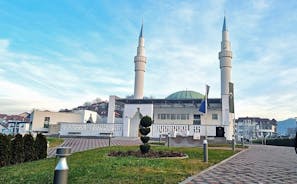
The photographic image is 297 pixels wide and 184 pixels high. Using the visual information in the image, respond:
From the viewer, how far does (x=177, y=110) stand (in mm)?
41281

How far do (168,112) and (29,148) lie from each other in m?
30.9

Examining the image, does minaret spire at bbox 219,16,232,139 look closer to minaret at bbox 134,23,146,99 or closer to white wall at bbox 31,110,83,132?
minaret at bbox 134,23,146,99

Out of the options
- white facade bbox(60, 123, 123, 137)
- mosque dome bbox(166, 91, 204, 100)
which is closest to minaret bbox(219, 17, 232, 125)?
mosque dome bbox(166, 91, 204, 100)

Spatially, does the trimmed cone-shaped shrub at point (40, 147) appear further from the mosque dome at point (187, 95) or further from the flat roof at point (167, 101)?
the mosque dome at point (187, 95)

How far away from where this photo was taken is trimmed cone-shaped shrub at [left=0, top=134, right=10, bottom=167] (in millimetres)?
9984

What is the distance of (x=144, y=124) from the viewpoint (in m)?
12.9

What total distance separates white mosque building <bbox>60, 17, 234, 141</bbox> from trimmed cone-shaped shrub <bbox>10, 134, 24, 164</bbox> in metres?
24.3

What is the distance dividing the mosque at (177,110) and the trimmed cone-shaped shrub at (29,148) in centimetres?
2435

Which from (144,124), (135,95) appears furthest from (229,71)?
(144,124)

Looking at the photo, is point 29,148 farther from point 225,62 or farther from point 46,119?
point 46,119

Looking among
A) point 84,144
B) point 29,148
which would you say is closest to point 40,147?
point 29,148

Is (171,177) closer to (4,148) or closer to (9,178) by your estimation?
(9,178)

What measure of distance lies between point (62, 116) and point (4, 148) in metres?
46.6

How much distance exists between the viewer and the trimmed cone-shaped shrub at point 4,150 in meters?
9.98
